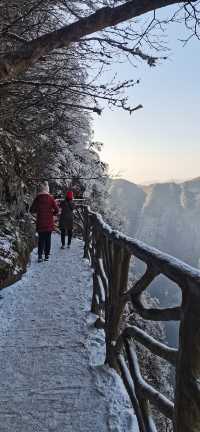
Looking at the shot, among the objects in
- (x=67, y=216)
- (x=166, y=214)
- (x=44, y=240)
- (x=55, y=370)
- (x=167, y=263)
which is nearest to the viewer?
(x=167, y=263)

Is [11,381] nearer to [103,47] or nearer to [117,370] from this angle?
[117,370]

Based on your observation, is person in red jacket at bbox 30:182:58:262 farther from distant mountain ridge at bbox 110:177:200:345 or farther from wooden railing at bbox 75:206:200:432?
distant mountain ridge at bbox 110:177:200:345

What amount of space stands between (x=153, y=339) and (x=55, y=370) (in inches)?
69.8

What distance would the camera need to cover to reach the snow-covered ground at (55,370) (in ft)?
11.5

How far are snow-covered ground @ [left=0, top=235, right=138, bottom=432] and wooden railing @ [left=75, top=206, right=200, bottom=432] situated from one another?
0.85 ft

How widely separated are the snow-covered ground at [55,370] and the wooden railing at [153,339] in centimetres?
26

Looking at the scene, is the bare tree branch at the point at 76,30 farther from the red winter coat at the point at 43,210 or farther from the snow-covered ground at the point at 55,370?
the red winter coat at the point at 43,210

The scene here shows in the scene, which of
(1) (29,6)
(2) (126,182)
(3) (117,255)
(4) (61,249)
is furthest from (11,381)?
(2) (126,182)

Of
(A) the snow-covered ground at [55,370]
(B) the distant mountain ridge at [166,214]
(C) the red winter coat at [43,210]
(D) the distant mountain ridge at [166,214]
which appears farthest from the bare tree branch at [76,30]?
(B) the distant mountain ridge at [166,214]

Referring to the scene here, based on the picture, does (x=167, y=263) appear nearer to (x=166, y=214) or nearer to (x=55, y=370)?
(x=55, y=370)

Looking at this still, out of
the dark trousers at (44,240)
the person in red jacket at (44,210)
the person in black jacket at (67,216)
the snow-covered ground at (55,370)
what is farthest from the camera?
the person in black jacket at (67,216)

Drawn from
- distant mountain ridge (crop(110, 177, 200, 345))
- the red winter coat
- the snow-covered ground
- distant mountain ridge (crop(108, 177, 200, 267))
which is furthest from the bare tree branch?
distant mountain ridge (crop(108, 177, 200, 267))

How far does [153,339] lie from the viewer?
3043mm

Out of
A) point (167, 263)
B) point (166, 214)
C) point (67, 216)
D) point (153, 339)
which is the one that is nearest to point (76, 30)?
point (167, 263)
